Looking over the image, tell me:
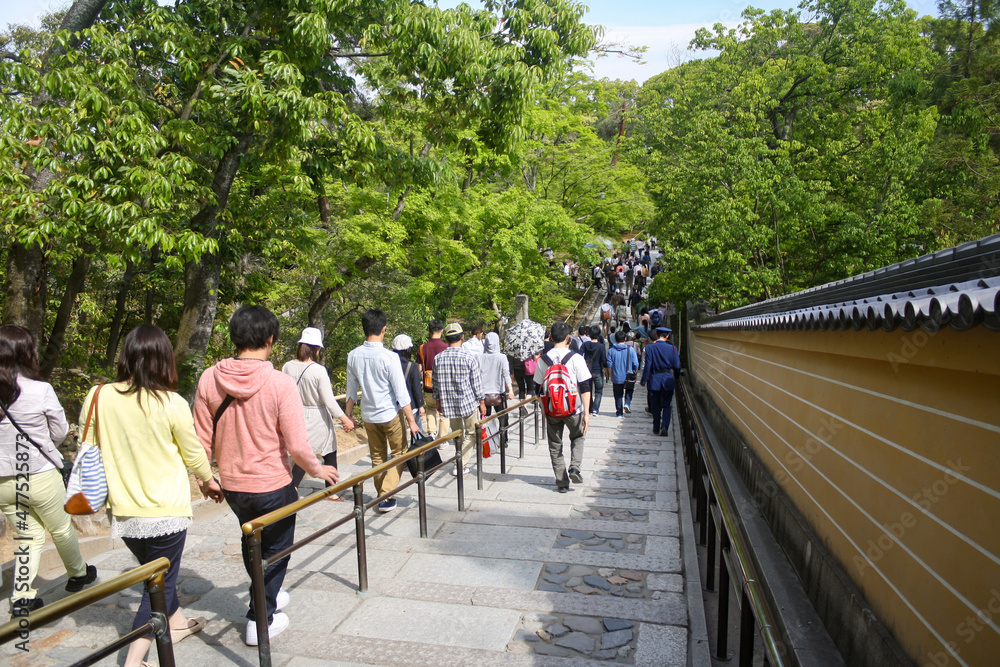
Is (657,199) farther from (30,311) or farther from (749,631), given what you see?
(749,631)

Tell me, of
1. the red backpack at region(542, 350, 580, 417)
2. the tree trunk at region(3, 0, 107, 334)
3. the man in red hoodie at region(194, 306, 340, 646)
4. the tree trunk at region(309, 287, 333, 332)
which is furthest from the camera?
the tree trunk at region(309, 287, 333, 332)

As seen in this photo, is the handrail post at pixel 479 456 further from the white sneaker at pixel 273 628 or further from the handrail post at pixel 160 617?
the handrail post at pixel 160 617

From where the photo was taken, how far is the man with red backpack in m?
6.80

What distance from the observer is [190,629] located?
379cm

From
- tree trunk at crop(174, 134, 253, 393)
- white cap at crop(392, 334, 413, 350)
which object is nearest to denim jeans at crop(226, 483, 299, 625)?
white cap at crop(392, 334, 413, 350)

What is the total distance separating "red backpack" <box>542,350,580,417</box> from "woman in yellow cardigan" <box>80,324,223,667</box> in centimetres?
401

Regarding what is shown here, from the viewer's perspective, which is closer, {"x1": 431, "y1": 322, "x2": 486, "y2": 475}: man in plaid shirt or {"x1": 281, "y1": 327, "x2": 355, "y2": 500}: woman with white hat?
{"x1": 281, "y1": 327, "x2": 355, "y2": 500}: woman with white hat

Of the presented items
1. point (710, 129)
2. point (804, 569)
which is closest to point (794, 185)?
point (710, 129)

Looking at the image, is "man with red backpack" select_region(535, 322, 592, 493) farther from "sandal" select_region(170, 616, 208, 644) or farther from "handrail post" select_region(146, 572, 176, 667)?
"handrail post" select_region(146, 572, 176, 667)

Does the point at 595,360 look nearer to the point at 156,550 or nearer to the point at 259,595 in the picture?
the point at 259,595

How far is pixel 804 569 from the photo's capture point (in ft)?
14.5

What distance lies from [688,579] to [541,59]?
7.15 meters

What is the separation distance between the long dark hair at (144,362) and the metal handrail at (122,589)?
976 millimetres

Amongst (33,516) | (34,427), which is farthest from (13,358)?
(33,516)
